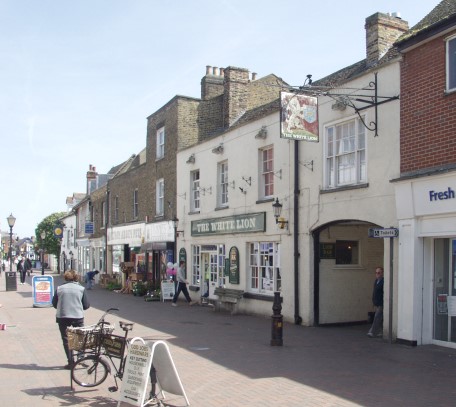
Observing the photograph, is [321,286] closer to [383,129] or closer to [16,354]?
[383,129]

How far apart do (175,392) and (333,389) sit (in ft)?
7.70

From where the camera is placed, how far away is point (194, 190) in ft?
76.0

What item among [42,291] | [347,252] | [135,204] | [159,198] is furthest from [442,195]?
[135,204]

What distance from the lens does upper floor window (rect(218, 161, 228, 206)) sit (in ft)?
67.2

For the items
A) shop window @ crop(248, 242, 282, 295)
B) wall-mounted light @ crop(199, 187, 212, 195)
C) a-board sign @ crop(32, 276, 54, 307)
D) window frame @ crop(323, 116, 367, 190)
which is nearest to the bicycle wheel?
window frame @ crop(323, 116, 367, 190)

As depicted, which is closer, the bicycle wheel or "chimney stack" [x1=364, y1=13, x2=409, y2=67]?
the bicycle wheel

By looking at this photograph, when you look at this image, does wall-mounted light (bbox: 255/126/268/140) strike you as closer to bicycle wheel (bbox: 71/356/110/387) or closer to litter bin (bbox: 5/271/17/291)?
bicycle wheel (bbox: 71/356/110/387)

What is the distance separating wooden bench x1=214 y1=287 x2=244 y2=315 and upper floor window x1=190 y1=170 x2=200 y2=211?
15.1 feet

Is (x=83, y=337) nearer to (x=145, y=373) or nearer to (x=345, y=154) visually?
(x=145, y=373)

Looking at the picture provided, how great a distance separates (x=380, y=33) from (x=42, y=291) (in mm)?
14274

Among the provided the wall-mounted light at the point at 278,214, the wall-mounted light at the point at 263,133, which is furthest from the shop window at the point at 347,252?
the wall-mounted light at the point at 263,133

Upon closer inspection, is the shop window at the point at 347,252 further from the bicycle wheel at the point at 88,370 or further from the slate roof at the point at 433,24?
the bicycle wheel at the point at 88,370

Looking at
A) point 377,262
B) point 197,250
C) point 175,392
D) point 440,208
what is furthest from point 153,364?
point 197,250

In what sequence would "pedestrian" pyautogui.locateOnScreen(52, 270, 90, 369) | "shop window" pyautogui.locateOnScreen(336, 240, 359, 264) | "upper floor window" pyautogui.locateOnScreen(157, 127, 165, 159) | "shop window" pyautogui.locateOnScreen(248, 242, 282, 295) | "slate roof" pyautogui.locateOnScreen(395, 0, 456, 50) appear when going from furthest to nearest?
"upper floor window" pyautogui.locateOnScreen(157, 127, 165, 159) → "shop window" pyautogui.locateOnScreen(248, 242, 282, 295) → "shop window" pyautogui.locateOnScreen(336, 240, 359, 264) → "slate roof" pyautogui.locateOnScreen(395, 0, 456, 50) → "pedestrian" pyautogui.locateOnScreen(52, 270, 90, 369)
